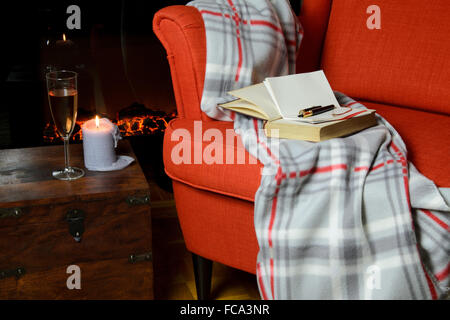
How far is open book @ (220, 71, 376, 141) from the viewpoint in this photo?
1101 mm

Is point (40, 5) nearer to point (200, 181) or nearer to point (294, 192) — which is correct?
point (200, 181)

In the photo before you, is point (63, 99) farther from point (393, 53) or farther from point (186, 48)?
point (393, 53)

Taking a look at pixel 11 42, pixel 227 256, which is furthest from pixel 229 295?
pixel 11 42

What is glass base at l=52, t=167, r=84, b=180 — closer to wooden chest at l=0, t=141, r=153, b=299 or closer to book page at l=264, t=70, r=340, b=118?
wooden chest at l=0, t=141, r=153, b=299

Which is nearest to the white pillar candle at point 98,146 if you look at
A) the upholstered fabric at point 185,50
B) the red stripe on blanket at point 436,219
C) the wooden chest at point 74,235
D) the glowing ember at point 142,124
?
the wooden chest at point 74,235

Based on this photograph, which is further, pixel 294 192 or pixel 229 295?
pixel 229 295

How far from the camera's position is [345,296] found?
1.02 m

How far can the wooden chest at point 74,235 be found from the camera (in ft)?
3.44

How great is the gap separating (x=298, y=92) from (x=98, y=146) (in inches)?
19.0

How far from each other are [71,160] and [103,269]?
276 mm

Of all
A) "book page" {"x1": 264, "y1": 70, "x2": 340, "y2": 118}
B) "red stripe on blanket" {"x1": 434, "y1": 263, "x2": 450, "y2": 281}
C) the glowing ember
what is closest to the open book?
"book page" {"x1": 264, "y1": 70, "x2": 340, "y2": 118}

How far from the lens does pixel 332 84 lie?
5.30 ft

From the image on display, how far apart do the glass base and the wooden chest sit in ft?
0.04

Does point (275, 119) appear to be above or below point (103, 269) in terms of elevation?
above
